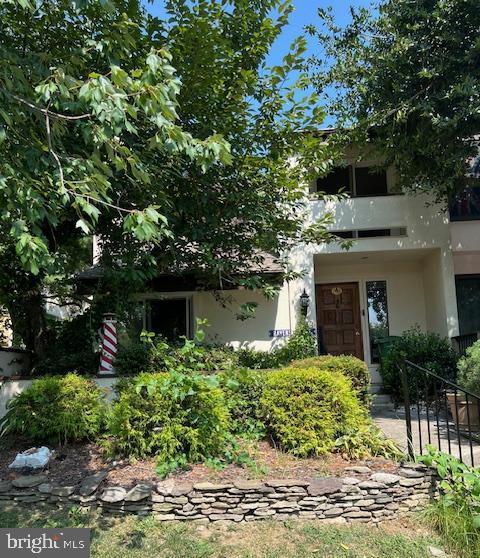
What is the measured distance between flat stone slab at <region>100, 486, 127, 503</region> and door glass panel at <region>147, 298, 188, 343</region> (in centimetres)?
676

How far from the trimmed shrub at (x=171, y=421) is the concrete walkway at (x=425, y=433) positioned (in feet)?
7.36

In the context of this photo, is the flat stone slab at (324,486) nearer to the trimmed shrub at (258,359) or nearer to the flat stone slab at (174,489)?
the flat stone slab at (174,489)

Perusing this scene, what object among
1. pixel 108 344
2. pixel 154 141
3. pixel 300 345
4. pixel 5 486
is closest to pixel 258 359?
pixel 300 345

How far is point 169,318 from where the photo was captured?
447 inches

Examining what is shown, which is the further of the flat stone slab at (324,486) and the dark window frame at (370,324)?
the dark window frame at (370,324)

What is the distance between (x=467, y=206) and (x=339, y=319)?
397 cm

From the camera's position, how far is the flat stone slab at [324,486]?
4.40m

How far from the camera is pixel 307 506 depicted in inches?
173

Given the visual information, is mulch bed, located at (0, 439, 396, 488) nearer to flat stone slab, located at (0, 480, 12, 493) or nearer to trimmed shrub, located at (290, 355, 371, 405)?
flat stone slab, located at (0, 480, 12, 493)

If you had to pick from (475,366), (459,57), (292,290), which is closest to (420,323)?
(292,290)

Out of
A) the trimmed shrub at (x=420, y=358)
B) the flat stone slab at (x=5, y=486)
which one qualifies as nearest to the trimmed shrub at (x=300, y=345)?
the trimmed shrub at (x=420, y=358)

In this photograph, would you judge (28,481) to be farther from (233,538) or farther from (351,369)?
(351,369)

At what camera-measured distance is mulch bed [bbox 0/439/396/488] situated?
471 cm

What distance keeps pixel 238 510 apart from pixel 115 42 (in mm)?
4510
